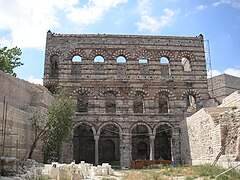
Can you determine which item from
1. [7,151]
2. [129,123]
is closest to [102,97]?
[129,123]

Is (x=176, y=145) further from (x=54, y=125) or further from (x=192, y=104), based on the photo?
(x=54, y=125)

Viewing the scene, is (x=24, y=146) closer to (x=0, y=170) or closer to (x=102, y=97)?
(x=0, y=170)

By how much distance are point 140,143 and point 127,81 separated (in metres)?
6.71

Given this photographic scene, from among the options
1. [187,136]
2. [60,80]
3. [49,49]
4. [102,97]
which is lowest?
[187,136]

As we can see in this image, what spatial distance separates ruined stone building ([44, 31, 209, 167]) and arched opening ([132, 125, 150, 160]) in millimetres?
2171

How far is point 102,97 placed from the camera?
22.7m

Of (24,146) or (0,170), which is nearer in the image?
(0,170)

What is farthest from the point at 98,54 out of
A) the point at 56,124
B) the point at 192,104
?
the point at 192,104

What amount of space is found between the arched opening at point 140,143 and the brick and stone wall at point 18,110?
953 cm

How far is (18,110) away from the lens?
15391 millimetres

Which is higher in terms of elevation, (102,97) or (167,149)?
(102,97)

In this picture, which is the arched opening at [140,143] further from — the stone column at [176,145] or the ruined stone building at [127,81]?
the stone column at [176,145]

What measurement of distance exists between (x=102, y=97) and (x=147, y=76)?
165 inches

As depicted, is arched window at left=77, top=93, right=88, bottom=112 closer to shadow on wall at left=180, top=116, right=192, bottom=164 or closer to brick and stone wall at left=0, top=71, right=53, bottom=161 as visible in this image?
brick and stone wall at left=0, top=71, right=53, bottom=161
